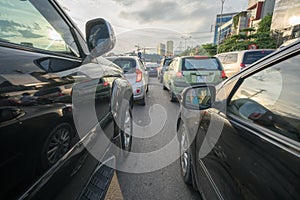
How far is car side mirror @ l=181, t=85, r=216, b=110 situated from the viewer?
149cm

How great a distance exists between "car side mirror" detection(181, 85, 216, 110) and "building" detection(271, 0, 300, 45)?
72.9ft

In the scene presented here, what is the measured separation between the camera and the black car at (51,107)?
646 millimetres

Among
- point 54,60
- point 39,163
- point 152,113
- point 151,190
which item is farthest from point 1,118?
point 152,113

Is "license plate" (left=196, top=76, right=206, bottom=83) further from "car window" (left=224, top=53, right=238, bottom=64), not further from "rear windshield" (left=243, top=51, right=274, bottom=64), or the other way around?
"car window" (left=224, top=53, right=238, bottom=64)

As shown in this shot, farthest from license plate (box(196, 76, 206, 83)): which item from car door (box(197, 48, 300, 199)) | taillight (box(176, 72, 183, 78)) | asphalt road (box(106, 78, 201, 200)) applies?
car door (box(197, 48, 300, 199))

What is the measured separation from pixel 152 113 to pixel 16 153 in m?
4.20

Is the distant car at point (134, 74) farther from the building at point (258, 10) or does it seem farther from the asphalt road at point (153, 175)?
the building at point (258, 10)

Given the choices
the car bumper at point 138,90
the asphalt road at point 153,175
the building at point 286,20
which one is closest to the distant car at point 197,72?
the car bumper at point 138,90

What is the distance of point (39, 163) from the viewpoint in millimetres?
749

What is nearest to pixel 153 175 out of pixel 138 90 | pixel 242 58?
pixel 138 90

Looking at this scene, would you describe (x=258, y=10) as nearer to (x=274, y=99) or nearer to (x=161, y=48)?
(x=161, y=48)

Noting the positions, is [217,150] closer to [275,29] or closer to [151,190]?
[151,190]

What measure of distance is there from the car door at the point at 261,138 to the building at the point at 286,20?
2257cm

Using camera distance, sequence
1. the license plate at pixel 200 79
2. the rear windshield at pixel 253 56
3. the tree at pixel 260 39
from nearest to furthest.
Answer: the license plate at pixel 200 79
the rear windshield at pixel 253 56
the tree at pixel 260 39
